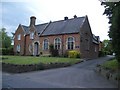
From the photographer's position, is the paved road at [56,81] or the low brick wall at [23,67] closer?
the paved road at [56,81]

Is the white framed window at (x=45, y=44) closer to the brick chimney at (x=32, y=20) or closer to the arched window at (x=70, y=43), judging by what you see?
the arched window at (x=70, y=43)

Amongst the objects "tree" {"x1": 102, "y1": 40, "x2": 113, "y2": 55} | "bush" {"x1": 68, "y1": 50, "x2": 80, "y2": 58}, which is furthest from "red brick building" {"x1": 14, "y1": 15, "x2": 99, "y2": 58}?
"tree" {"x1": 102, "y1": 40, "x2": 113, "y2": 55}

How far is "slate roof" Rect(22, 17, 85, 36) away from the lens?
135ft

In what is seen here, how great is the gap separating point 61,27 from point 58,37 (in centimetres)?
256

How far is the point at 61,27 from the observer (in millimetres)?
43969

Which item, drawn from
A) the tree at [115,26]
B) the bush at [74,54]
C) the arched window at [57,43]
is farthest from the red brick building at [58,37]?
the tree at [115,26]

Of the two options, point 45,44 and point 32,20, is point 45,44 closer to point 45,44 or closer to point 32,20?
point 45,44

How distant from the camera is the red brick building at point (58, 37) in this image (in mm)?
40625

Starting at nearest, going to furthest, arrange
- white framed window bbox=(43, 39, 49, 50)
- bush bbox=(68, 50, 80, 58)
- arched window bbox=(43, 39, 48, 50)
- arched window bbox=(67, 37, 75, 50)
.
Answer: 1. bush bbox=(68, 50, 80, 58)
2. arched window bbox=(67, 37, 75, 50)
3. white framed window bbox=(43, 39, 49, 50)
4. arched window bbox=(43, 39, 48, 50)

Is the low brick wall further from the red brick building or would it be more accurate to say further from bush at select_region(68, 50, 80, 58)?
the red brick building

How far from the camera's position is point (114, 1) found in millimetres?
15227

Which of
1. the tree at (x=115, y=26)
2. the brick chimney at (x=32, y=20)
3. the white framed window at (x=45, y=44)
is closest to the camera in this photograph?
the tree at (x=115, y=26)

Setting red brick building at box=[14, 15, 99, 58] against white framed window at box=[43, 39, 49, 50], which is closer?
red brick building at box=[14, 15, 99, 58]

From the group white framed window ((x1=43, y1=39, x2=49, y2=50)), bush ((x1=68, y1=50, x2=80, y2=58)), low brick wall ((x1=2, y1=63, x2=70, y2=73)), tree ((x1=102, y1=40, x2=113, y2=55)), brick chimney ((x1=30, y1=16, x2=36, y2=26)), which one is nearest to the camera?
tree ((x1=102, y1=40, x2=113, y2=55))
